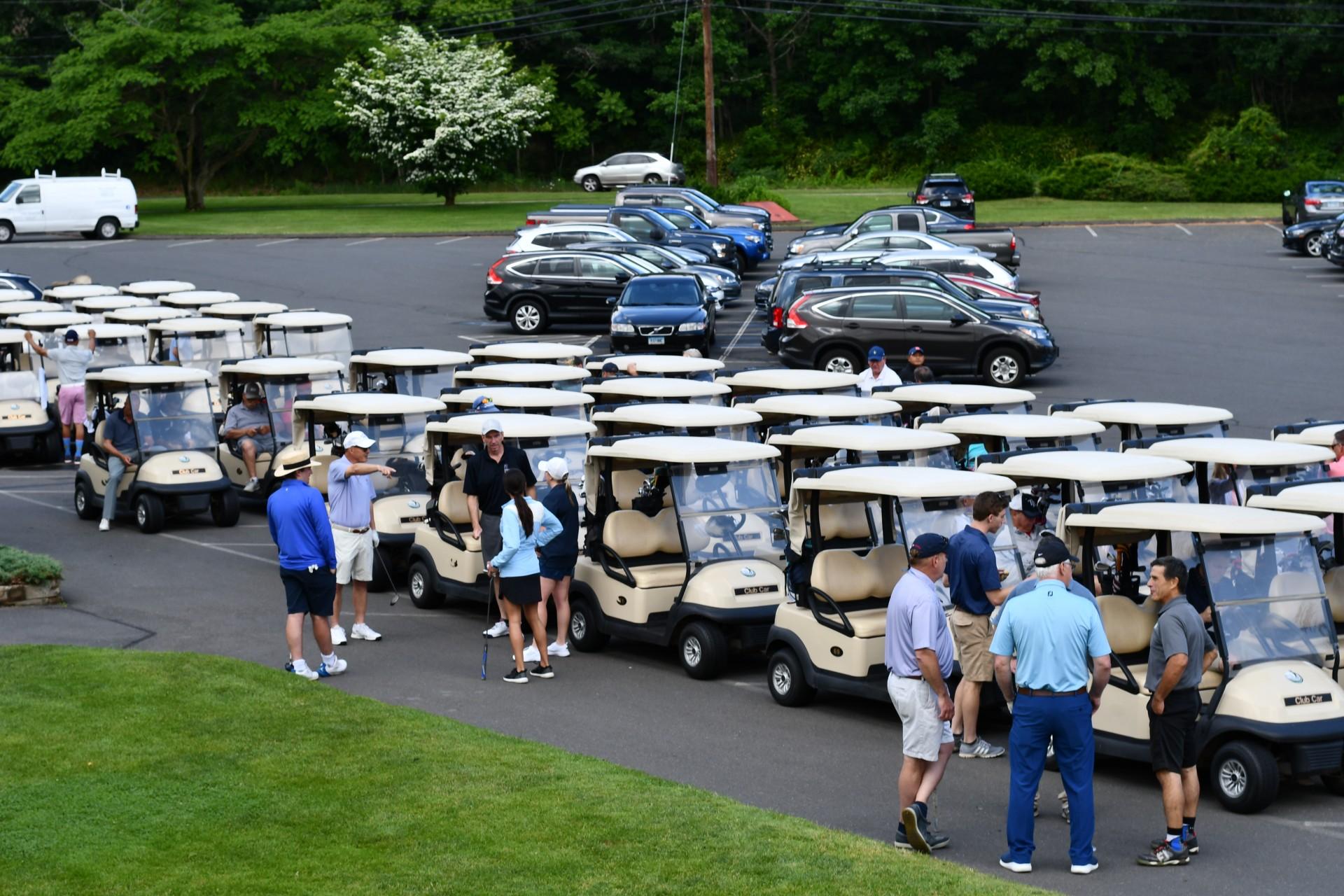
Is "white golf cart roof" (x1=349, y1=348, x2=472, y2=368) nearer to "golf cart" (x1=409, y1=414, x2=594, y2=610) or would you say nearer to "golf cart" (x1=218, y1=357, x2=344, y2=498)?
"golf cart" (x1=218, y1=357, x2=344, y2=498)

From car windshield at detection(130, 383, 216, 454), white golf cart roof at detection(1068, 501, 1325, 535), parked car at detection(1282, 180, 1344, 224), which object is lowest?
car windshield at detection(130, 383, 216, 454)

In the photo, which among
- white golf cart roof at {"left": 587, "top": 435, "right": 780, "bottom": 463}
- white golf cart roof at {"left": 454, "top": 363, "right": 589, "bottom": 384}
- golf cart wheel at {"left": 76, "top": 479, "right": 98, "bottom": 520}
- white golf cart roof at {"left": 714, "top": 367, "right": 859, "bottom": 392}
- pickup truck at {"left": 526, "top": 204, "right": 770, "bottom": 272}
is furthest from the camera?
pickup truck at {"left": 526, "top": 204, "right": 770, "bottom": 272}

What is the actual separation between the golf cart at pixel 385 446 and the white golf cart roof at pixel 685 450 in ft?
9.96

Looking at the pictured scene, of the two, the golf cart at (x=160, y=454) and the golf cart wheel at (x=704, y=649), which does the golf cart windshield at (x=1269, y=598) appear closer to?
the golf cart wheel at (x=704, y=649)

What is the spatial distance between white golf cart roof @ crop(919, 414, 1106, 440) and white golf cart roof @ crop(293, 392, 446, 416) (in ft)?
16.8

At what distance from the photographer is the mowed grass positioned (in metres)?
7.61

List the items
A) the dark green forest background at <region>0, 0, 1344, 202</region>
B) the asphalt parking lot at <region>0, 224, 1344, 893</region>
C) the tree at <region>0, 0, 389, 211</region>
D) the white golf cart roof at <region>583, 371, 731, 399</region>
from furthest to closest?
the dark green forest background at <region>0, 0, 1344, 202</region> < the tree at <region>0, 0, 389, 211</region> < the white golf cart roof at <region>583, 371, 731, 399</region> < the asphalt parking lot at <region>0, 224, 1344, 893</region>

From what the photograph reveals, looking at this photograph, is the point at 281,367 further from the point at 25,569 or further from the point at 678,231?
the point at 678,231

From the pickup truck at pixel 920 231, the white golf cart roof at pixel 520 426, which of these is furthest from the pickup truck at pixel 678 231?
the white golf cart roof at pixel 520 426

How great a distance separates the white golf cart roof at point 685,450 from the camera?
12547 millimetres

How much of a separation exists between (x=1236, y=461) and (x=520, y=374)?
8.13 meters

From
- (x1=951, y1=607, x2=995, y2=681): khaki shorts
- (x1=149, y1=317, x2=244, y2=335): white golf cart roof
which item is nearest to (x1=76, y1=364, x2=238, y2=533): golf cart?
(x1=149, y1=317, x2=244, y2=335): white golf cart roof

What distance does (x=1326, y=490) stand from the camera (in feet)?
36.5

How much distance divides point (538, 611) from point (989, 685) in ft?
11.3
